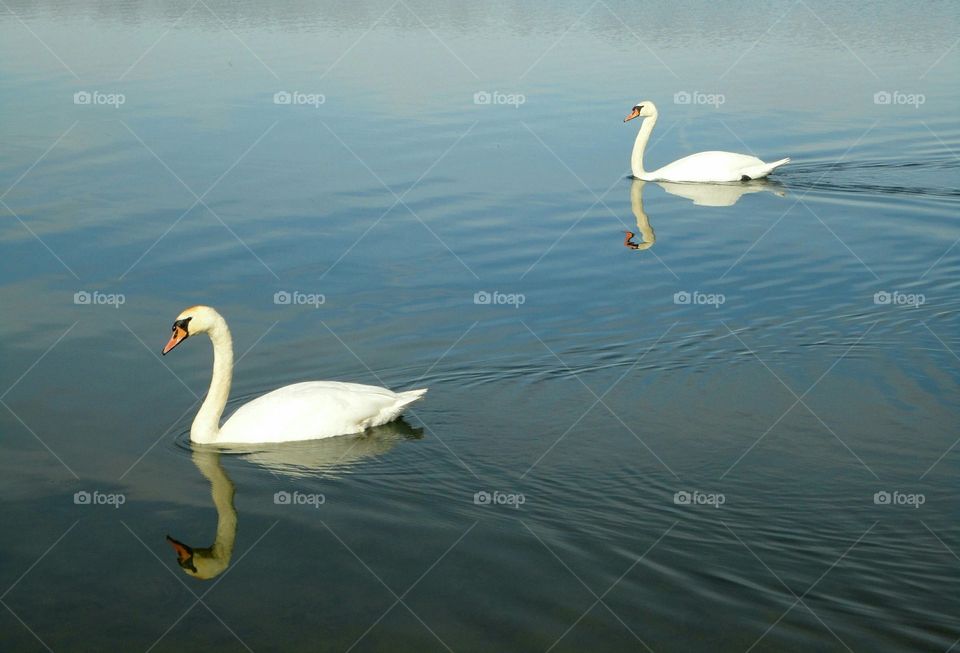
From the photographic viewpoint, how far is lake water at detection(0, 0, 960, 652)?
8258mm

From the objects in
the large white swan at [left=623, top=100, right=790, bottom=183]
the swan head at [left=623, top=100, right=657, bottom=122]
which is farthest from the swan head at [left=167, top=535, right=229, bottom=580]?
the swan head at [left=623, top=100, right=657, bottom=122]

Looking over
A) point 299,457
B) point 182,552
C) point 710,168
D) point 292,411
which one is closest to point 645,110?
point 710,168

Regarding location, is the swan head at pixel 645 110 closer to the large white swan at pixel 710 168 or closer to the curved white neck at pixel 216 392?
the large white swan at pixel 710 168

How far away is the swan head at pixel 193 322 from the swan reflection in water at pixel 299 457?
0.95 meters

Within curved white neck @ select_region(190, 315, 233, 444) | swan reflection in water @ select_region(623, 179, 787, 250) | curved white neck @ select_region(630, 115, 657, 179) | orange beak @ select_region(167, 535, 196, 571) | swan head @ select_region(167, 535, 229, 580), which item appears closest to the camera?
swan head @ select_region(167, 535, 229, 580)

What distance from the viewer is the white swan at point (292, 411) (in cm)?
1078

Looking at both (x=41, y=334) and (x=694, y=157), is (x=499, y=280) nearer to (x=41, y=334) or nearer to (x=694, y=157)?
(x=41, y=334)

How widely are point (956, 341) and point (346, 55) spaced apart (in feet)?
67.5

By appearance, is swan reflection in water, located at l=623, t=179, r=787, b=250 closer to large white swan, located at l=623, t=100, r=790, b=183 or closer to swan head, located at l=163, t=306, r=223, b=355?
large white swan, located at l=623, t=100, r=790, b=183

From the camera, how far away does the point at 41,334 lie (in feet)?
42.8

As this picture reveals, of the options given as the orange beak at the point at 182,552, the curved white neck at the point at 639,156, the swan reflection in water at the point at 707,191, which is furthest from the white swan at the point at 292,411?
the curved white neck at the point at 639,156

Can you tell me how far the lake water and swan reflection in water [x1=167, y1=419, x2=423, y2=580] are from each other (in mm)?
36

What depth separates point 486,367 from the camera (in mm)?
12180

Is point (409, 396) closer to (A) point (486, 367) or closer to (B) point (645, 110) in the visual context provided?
(A) point (486, 367)
